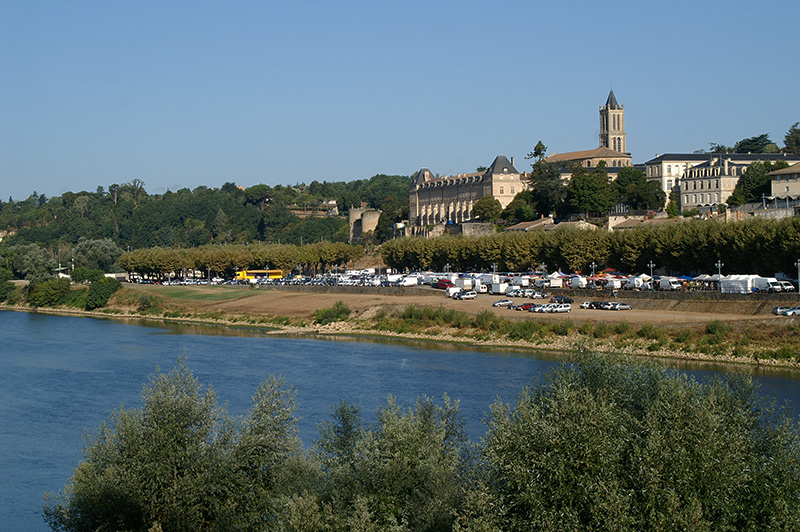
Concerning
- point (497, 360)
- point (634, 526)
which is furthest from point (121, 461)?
point (497, 360)

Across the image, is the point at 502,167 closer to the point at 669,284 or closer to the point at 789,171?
the point at 789,171

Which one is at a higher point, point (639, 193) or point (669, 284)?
point (639, 193)

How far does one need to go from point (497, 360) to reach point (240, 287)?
3532cm

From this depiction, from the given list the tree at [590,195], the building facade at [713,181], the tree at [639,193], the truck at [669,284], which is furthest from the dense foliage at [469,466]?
the building facade at [713,181]

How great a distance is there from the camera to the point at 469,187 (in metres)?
93.8

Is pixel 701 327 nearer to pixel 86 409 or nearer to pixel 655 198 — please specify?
pixel 86 409

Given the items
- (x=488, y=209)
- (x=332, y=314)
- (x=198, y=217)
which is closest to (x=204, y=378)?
(x=332, y=314)

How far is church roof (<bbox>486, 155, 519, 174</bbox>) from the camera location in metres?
90.3

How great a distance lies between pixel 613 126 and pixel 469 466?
10530 centimetres

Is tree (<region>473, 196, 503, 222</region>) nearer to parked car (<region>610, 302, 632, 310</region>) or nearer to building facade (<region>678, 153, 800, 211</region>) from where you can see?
building facade (<region>678, 153, 800, 211</region>)

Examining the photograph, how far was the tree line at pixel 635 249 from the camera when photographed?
42688 millimetres

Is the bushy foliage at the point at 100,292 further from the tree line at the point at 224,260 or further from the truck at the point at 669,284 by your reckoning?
the truck at the point at 669,284

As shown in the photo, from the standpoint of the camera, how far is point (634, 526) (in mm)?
11984

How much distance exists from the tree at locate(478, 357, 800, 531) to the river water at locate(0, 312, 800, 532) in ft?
23.0
